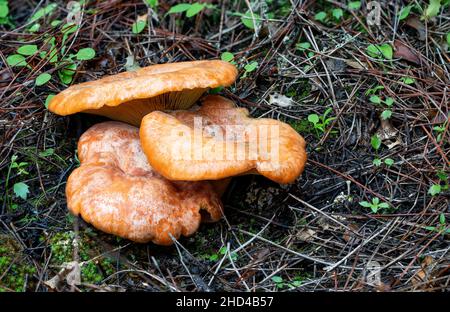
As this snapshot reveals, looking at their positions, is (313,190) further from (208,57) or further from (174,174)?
(208,57)

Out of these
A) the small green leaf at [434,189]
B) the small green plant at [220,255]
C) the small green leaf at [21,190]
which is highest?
the small green leaf at [21,190]

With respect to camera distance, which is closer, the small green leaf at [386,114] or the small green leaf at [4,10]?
the small green leaf at [386,114]

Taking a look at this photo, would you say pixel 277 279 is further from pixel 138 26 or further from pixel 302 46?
pixel 138 26

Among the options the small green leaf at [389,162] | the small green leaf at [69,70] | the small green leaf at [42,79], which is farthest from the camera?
the small green leaf at [69,70]

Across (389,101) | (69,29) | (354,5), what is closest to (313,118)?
(389,101)

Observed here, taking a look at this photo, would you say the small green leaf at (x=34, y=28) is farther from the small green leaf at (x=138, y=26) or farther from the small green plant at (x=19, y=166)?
the small green plant at (x=19, y=166)

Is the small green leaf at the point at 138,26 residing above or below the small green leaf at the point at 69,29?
below

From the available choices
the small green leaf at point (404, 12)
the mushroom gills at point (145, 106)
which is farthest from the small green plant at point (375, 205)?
the small green leaf at point (404, 12)
